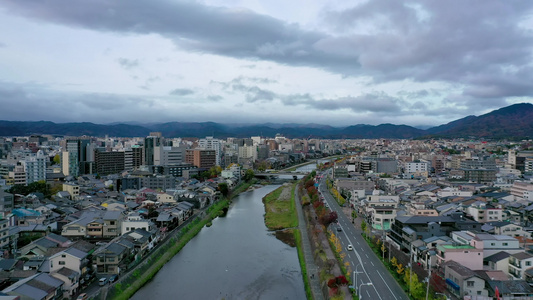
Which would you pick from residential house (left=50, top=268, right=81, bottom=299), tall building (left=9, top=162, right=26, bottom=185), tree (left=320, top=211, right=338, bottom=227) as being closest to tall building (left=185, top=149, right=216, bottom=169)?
tall building (left=9, top=162, right=26, bottom=185)

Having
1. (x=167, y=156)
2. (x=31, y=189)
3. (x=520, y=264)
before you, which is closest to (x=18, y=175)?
(x=31, y=189)

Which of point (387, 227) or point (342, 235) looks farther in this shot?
point (387, 227)

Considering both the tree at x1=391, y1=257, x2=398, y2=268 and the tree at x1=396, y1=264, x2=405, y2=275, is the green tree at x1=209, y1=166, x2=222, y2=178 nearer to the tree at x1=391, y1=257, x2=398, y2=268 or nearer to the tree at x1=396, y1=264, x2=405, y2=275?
the tree at x1=391, y1=257, x2=398, y2=268

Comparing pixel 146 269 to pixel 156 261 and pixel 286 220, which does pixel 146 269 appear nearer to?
pixel 156 261

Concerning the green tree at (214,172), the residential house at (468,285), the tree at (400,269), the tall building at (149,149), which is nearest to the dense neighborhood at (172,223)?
the residential house at (468,285)

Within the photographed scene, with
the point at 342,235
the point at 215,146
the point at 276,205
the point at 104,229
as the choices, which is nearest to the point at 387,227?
the point at 342,235

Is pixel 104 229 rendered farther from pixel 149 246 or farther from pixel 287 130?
pixel 287 130
